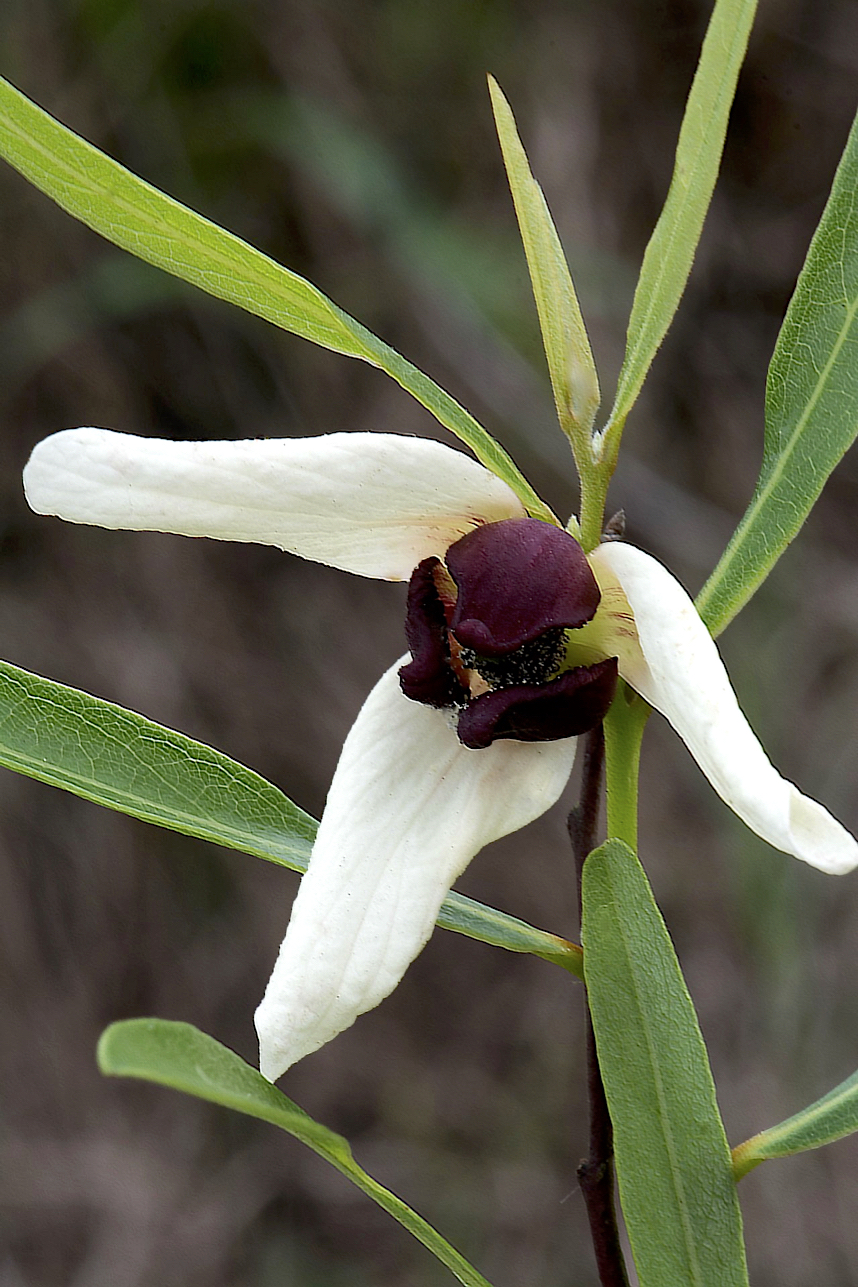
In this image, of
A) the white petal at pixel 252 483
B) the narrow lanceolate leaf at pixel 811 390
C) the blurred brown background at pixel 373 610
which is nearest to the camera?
the white petal at pixel 252 483

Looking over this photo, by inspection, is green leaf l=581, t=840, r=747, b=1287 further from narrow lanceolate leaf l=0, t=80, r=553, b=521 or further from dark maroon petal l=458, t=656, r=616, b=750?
narrow lanceolate leaf l=0, t=80, r=553, b=521

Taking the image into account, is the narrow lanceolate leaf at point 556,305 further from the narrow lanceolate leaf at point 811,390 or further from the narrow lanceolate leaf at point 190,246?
the narrow lanceolate leaf at point 811,390

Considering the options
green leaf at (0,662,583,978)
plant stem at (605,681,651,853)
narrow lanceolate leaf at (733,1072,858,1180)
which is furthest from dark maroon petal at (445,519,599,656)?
narrow lanceolate leaf at (733,1072,858,1180)

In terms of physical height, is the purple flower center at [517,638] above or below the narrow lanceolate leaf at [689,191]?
below

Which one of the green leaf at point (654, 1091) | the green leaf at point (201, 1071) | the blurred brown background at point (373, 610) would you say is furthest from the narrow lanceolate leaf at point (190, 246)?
the blurred brown background at point (373, 610)

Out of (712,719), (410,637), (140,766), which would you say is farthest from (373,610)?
(712,719)

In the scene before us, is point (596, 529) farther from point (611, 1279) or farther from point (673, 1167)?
point (611, 1279)
